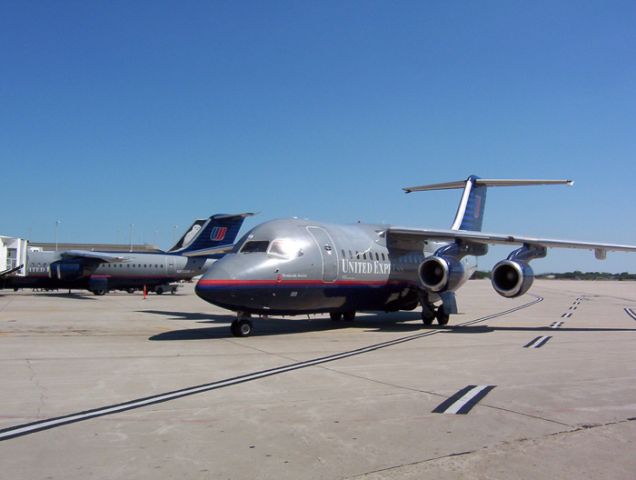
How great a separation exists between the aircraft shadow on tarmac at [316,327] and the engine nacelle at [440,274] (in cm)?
137

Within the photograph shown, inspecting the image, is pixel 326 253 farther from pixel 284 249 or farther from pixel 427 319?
pixel 427 319

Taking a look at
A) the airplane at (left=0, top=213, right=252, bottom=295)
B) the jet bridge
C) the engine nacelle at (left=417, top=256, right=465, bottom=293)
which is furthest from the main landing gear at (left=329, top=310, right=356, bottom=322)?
the jet bridge

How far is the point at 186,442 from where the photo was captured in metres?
5.85

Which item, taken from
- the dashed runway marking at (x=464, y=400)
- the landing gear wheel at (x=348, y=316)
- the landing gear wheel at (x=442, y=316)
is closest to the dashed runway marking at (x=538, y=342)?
the landing gear wheel at (x=442, y=316)

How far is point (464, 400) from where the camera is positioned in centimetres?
789

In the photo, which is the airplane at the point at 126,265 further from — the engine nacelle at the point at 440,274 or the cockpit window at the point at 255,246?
the cockpit window at the point at 255,246

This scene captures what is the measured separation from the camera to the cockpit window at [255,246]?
52.0 ft

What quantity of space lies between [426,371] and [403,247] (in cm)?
1044

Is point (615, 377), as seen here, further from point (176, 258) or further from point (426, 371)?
point (176, 258)

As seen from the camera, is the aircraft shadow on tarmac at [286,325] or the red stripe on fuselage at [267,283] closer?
the red stripe on fuselage at [267,283]

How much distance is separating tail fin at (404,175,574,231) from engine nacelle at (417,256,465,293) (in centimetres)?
523

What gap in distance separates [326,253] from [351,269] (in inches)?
44.8

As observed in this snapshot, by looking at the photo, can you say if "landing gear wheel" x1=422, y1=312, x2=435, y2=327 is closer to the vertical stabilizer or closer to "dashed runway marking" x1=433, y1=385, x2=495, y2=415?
the vertical stabilizer

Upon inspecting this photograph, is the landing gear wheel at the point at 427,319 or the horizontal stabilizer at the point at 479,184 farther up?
the horizontal stabilizer at the point at 479,184
